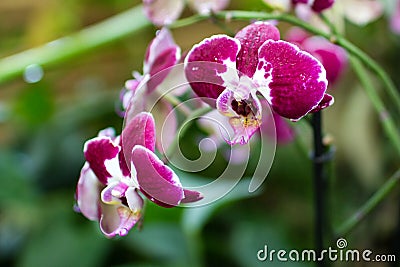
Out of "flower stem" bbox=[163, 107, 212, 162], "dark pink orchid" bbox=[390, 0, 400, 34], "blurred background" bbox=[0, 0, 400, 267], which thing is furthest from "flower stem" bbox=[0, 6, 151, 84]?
"flower stem" bbox=[163, 107, 212, 162]

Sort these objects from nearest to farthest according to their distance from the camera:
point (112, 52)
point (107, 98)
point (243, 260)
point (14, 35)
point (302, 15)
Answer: point (302, 15) → point (243, 260) → point (107, 98) → point (14, 35) → point (112, 52)

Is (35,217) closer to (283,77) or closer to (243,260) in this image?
(243,260)

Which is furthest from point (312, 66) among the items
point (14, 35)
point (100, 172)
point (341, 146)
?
point (14, 35)

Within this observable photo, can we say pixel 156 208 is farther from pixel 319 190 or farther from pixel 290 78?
pixel 290 78

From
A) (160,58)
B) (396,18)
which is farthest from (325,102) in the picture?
(396,18)

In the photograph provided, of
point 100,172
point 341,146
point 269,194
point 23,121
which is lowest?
point 269,194
